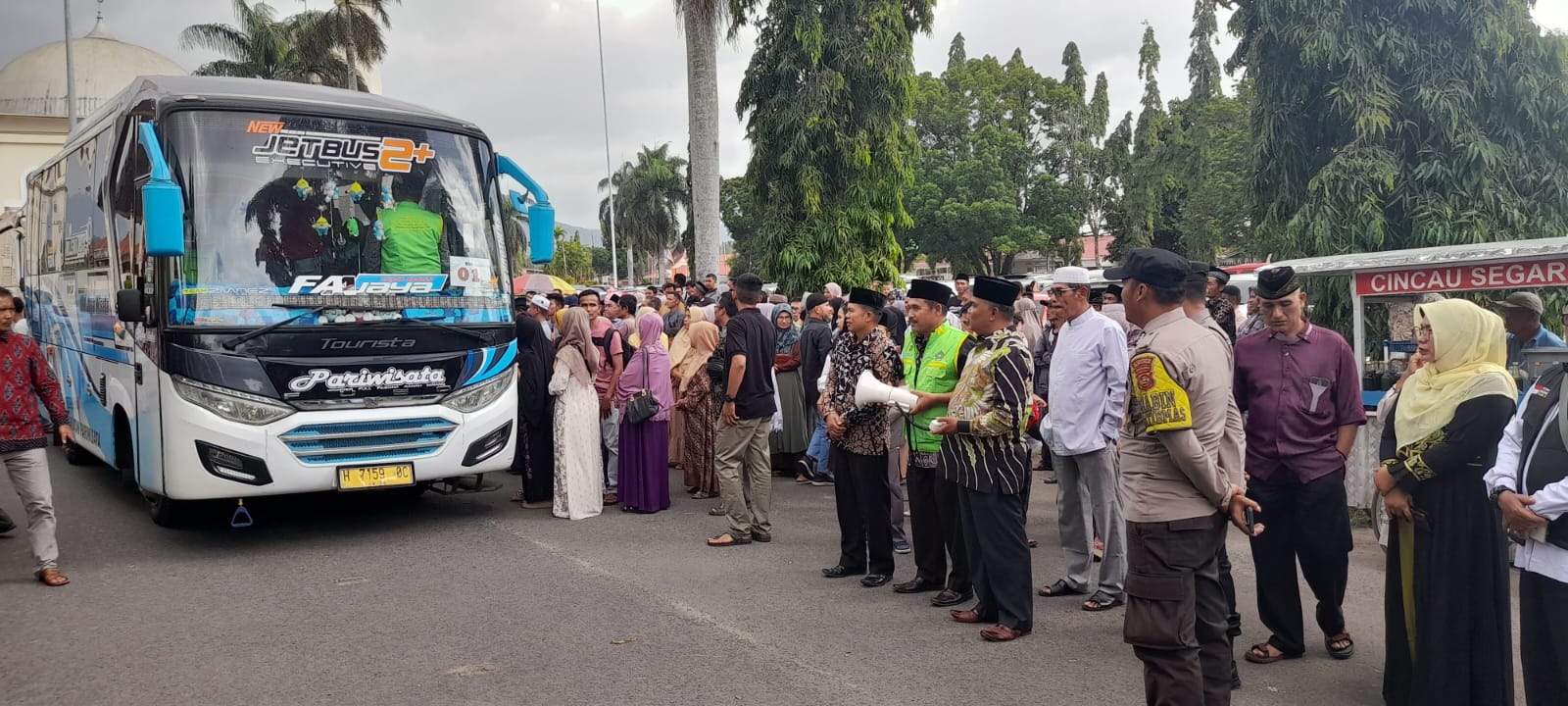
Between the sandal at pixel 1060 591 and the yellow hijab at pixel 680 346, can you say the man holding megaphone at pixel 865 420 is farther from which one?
the yellow hijab at pixel 680 346

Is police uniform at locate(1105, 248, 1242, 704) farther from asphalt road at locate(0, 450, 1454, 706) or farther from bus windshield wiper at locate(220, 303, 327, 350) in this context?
bus windshield wiper at locate(220, 303, 327, 350)

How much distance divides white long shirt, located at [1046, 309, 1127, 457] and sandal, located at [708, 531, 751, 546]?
8.62ft

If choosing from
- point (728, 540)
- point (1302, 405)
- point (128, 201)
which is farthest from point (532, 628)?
point (128, 201)

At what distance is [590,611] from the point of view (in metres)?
6.09

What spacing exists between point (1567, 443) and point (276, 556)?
7.48 m

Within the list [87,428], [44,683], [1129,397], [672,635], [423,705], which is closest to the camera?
[1129,397]

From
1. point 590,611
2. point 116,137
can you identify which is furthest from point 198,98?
point 590,611

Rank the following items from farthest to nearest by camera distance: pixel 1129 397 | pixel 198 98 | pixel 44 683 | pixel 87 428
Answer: pixel 87 428
pixel 198 98
pixel 44 683
pixel 1129 397

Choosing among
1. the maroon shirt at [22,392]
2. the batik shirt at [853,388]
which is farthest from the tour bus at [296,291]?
the batik shirt at [853,388]

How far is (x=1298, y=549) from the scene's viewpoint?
16.8ft

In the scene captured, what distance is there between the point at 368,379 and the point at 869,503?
12.3ft

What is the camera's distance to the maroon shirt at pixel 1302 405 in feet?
16.3

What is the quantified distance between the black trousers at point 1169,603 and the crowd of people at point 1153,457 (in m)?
0.01

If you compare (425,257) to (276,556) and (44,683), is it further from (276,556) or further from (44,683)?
(44,683)
